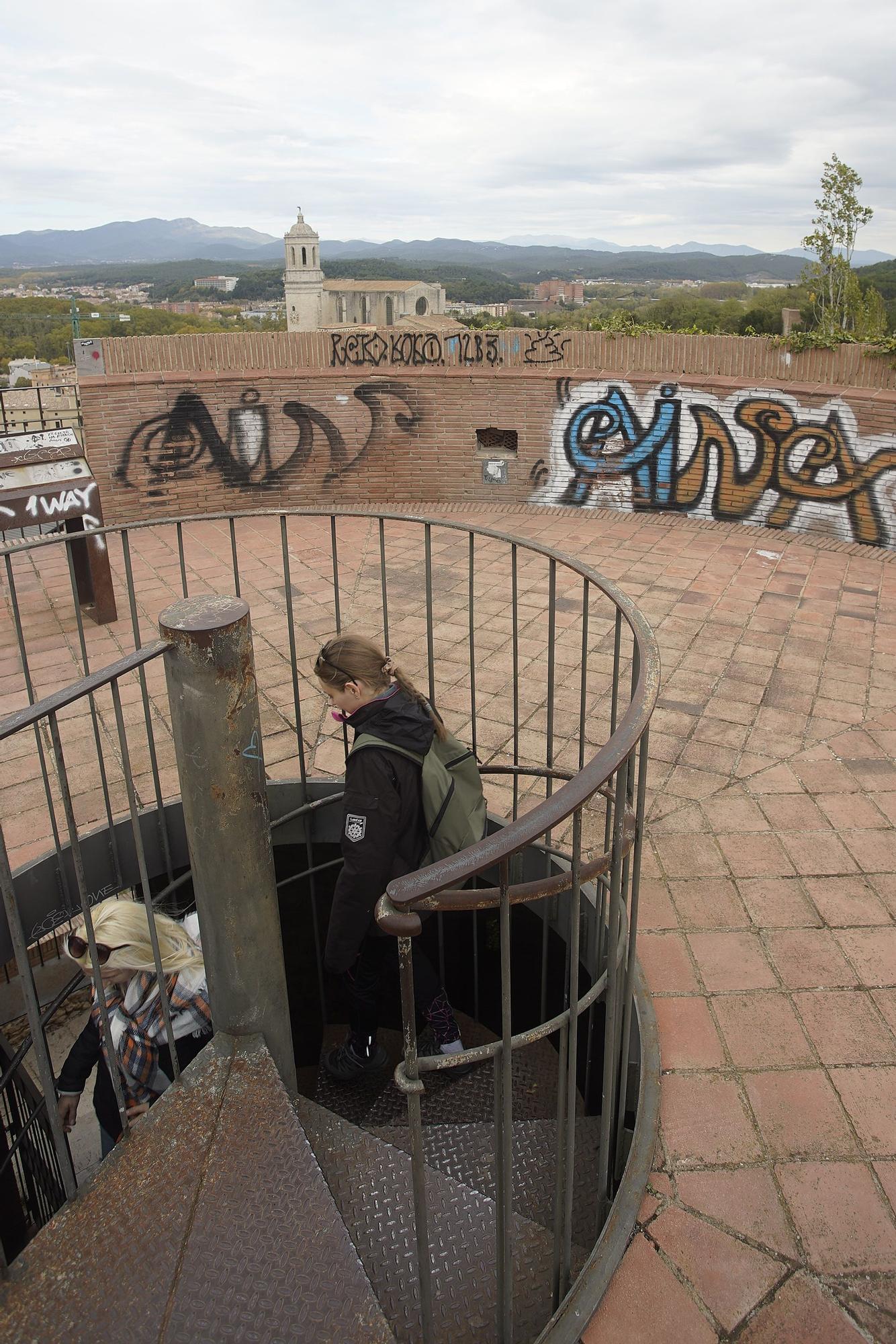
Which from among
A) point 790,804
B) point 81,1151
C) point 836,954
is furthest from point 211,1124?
point 81,1151

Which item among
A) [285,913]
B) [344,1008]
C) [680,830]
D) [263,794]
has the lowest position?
[344,1008]

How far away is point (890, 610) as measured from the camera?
6.82m

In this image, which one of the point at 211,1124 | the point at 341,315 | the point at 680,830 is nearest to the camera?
the point at 211,1124

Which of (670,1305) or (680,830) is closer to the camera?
(670,1305)

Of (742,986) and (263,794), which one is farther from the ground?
(263,794)

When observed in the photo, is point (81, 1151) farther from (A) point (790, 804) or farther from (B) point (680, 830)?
(A) point (790, 804)

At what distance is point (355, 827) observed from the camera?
2.91 metres

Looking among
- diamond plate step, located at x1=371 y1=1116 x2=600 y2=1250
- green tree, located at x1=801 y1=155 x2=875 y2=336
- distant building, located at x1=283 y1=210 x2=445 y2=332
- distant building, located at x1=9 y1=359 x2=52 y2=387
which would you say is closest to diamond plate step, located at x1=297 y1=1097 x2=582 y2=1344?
diamond plate step, located at x1=371 y1=1116 x2=600 y2=1250

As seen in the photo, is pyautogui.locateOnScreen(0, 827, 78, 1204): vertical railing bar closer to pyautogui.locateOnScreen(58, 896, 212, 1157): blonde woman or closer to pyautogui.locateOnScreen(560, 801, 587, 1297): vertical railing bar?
pyautogui.locateOnScreen(58, 896, 212, 1157): blonde woman

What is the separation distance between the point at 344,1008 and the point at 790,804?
3141mm

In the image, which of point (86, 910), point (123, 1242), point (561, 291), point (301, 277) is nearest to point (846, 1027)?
point (123, 1242)

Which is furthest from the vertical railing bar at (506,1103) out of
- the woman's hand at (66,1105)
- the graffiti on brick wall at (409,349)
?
the graffiti on brick wall at (409,349)

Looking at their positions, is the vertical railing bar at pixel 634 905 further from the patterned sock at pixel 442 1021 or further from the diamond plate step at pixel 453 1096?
the diamond plate step at pixel 453 1096

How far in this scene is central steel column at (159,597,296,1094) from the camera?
2.19 m
